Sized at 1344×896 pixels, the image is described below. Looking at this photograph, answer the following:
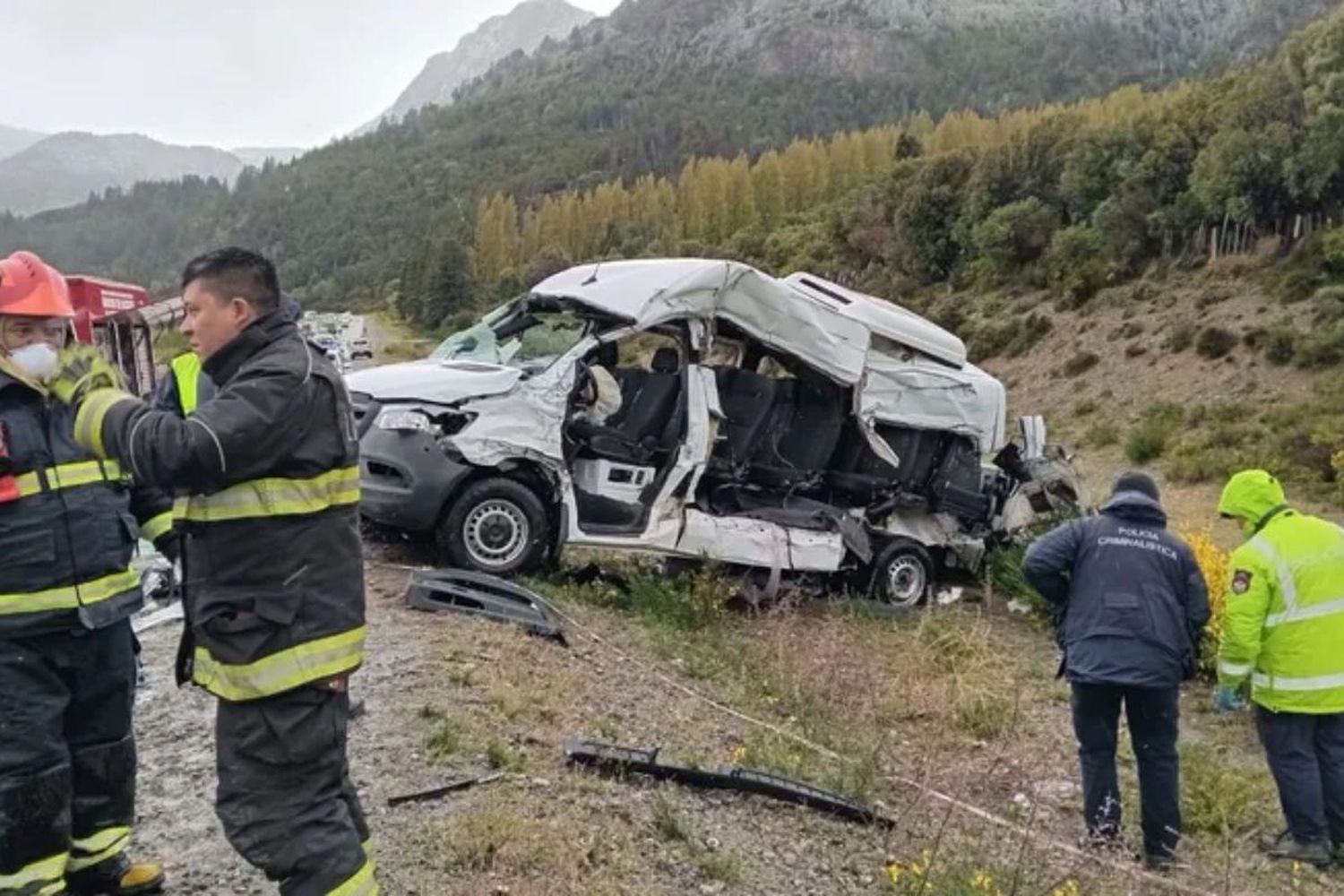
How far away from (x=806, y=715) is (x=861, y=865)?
1679 mm

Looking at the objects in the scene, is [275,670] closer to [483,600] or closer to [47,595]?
[47,595]

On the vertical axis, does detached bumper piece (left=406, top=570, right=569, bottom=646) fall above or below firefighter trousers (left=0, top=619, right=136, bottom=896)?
below

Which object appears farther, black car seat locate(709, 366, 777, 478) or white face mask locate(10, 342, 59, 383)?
black car seat locate(709, 366, 777, 478)

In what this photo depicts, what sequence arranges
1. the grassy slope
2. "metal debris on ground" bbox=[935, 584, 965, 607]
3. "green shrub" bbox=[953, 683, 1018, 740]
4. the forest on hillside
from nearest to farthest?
the grassy slope, "green shrub" bbox=[953, 683, 1018, 740], "metal debris on ground" bbox=[935, 584, 965, 607], the forest on hillside

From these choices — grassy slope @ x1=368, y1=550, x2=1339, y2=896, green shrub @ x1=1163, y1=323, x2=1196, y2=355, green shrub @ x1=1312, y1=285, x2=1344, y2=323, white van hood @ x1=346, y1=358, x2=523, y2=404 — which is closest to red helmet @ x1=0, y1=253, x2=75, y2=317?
grassy slope @ x1=368, y1=550, x2=1339, y2=896

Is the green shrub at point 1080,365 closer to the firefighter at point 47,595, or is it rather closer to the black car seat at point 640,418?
the black car seat at point 640,418

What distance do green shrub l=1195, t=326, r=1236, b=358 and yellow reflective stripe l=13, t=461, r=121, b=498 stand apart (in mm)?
24507

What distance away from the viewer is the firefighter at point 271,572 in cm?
252

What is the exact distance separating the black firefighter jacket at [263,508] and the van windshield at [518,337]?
5199mm

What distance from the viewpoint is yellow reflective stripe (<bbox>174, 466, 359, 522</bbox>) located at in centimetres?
252

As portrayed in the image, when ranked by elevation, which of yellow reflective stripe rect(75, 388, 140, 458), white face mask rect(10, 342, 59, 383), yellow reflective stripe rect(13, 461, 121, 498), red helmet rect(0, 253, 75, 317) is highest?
red helmet rect(0, 253, 75, 317)

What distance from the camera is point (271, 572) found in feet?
8.38

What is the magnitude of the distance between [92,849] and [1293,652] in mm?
4575

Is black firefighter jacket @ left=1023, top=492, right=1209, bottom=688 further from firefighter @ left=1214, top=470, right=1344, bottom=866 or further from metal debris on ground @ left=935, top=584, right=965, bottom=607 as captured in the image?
metal debris on ground @ left=935, top=584, right=965, bottom=607
